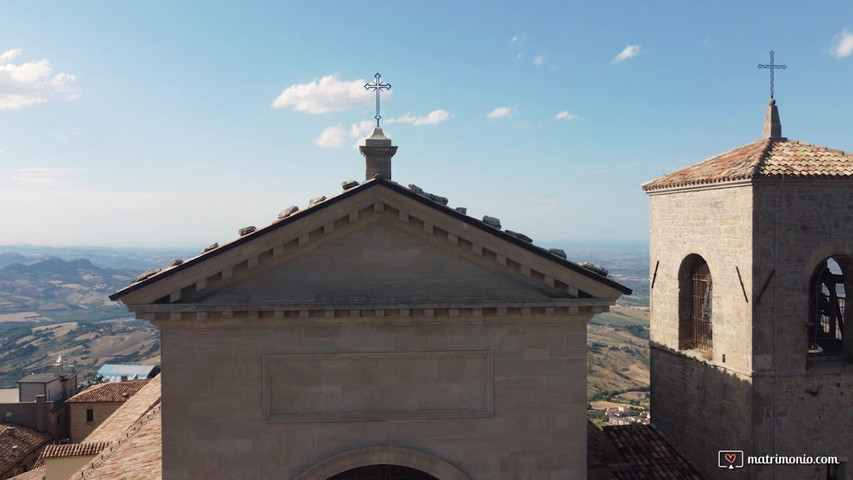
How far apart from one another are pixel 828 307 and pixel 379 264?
11.8 metres

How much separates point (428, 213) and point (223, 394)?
519 centimetres

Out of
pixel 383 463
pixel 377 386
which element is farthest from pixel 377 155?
pixel 383 463

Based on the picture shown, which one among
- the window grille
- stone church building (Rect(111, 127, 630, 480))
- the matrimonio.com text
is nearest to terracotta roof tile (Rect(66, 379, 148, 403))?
stone church building (Rect(111, 127, 630, 480))

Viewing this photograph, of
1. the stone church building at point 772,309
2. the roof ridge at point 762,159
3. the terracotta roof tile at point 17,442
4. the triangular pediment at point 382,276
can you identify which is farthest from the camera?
→ the terracotta roof tile at point 17,442

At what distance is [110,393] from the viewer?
38750 millimetres

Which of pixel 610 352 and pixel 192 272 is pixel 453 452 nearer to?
pixel 192 272

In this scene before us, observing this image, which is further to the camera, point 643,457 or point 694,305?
point 694,305

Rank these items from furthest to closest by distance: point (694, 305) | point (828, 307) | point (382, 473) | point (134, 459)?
point (694, 305)
point (828, 307)
point (134, 459)
point (382, 473)

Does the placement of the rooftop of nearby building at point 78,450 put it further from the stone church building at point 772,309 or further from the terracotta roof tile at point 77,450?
the stone church building at point 772,309

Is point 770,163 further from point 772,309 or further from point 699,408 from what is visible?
point 699,408

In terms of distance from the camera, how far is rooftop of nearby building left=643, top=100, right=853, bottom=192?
13703mm

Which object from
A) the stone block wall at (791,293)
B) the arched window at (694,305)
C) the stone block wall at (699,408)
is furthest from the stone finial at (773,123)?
the stone block wall at (699,408)

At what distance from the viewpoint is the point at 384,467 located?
38.8ft

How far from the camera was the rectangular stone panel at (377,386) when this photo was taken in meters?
11.4
